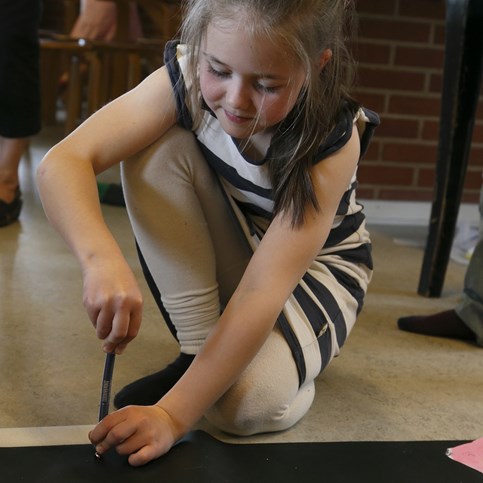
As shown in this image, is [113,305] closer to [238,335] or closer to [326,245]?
[238,335]

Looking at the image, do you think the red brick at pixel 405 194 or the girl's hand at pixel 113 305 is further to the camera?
the red brick at pixel 405 194

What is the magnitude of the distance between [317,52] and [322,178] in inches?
5.9

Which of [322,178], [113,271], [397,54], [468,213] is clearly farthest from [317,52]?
[468,213]

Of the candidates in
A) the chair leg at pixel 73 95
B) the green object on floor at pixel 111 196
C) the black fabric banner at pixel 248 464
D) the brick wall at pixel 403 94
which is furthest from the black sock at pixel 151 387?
the chair leg at pixel 73 95

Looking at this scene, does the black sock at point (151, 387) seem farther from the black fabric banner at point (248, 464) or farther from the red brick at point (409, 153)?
the red brick at point (409, 153)

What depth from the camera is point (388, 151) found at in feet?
8.14

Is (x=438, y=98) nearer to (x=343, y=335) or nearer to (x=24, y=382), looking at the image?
(x=343, y=335)

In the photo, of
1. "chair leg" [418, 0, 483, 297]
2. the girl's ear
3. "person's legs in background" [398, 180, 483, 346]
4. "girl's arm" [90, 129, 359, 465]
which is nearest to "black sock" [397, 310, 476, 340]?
"person's legs in background" [398, 180, 483, 346]

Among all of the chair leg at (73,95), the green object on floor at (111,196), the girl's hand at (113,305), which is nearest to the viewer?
the girl's hand at (113,305)

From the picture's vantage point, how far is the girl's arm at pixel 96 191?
2.61 feet

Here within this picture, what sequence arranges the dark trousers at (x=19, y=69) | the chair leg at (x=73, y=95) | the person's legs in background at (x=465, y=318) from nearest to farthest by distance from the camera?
the person's legs in background at (x=465, y=318) < the dark trousers at (x=19, y=69) < the chair leg at (x=73, y=95)

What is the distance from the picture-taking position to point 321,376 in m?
1.21

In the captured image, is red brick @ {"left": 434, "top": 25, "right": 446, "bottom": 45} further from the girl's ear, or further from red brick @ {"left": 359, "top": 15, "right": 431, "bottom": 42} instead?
the girl's ear

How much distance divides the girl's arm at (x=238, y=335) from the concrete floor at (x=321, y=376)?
11cm
